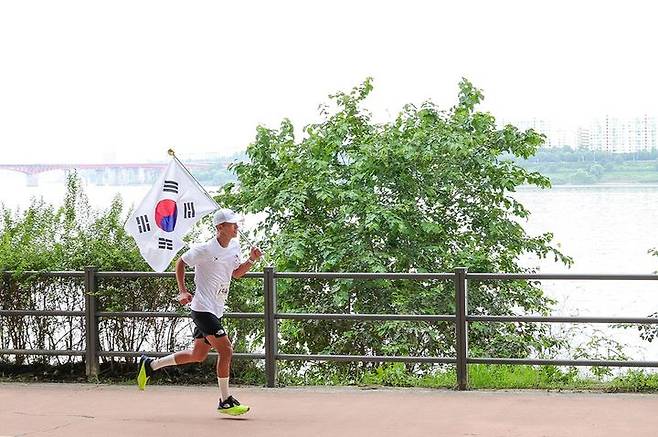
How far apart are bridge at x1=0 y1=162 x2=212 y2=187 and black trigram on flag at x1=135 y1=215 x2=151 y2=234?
6.39 m

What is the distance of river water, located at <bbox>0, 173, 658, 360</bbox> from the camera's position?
14320 mm

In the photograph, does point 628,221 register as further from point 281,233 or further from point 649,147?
point 281,233

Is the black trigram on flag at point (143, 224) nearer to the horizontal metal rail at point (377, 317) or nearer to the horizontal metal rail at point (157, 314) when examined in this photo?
the horizontal metal rail at point (157, 314)

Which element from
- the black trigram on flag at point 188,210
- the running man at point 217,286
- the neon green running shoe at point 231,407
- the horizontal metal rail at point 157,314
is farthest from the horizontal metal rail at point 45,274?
the neon green running shoe at point 231,407

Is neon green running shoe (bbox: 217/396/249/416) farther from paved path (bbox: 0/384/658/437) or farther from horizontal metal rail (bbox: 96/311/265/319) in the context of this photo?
horizontal metal rail (bbox: 96/311/265/319)

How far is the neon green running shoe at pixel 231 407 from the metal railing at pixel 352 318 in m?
1.62

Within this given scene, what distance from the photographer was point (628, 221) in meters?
24.9

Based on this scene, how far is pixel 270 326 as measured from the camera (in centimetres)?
1140

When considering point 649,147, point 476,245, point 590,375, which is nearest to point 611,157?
point 649,147

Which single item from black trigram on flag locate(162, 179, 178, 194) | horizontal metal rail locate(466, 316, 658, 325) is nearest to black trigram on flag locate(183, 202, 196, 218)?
black trigram on flag locate(162, 179, 178, 194)

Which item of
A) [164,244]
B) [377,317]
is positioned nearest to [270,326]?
[377,317]

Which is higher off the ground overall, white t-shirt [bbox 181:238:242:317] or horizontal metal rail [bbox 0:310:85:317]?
white t-shirt [bbox 181:238:242:317]

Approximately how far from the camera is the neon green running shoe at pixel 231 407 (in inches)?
384

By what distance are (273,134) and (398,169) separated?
2.37m
